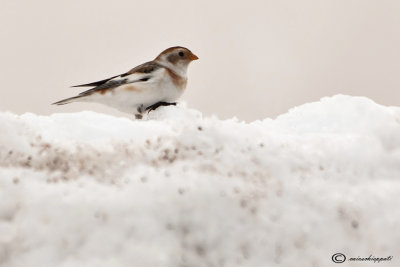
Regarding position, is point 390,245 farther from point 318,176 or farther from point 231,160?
point 231,160

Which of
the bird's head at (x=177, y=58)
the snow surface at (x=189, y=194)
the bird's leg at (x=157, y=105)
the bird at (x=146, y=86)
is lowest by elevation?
the snow surface at (x=189, y=194)

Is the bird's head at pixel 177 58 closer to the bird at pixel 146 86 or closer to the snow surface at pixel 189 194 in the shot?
the bird at pixel 146 86

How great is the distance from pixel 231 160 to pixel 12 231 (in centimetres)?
200

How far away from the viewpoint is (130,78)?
8.73 meters

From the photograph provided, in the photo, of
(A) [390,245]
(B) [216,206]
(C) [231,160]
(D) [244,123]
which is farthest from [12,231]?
(A) [390,245]

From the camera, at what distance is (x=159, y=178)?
4746 mm

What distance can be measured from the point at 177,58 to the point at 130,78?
832 millimetres

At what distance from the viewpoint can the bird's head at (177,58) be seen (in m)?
8.82

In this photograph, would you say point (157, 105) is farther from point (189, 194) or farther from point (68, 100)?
point (189, 194)

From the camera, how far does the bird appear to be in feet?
27.4

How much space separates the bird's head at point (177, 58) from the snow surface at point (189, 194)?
319cm

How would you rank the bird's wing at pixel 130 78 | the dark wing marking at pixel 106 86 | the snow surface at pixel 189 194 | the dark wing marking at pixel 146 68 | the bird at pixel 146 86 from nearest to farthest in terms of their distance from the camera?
1. the snow surface at pixel 189 194
2. the bird at pixel 146 86
3. the bird's wing at pixel 130 78
4. the dark wing marking at pixel 146 68
5. the dark wing marking at pixel 106 86

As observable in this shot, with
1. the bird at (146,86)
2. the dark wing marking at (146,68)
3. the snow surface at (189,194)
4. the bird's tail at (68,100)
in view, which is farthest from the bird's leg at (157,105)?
Answer: the snow surface at (189,194)

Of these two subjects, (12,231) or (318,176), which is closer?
(12,231)
